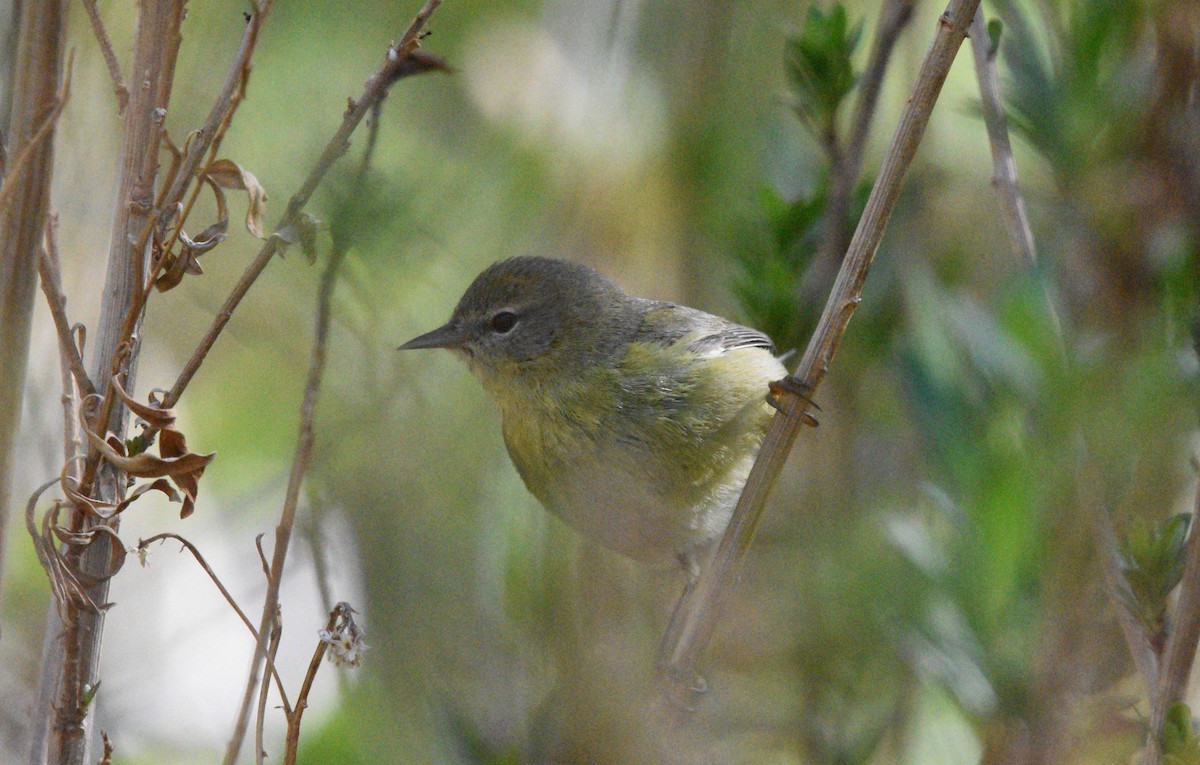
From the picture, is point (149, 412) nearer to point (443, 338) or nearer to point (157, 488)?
point (157, 488)

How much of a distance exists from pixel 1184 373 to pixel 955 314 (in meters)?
0.43

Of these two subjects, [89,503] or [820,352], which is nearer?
[89,503]

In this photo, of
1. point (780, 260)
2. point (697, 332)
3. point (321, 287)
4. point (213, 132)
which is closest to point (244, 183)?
point (213, 132)

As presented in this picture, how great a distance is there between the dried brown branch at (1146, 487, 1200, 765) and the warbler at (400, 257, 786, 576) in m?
1.39

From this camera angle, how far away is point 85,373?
158 centimetres

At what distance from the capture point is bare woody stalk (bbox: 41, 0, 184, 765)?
1.54 m

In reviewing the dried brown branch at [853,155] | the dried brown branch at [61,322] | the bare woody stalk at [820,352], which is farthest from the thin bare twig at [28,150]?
the dried brown branch at [853,155]

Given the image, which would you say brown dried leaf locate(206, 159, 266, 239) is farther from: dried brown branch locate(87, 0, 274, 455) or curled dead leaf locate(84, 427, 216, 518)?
curled dead leaf locate(84, 427, 216, 518)

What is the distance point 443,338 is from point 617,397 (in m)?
0.52

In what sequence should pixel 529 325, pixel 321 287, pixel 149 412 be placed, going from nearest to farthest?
1. pixel 149 412
2. pixel 321 287
3. pixel 529 325

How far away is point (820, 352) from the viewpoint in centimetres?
213

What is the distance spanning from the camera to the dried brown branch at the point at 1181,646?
58.9 inches

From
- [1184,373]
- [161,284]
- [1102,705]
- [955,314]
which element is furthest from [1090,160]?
[161,284]

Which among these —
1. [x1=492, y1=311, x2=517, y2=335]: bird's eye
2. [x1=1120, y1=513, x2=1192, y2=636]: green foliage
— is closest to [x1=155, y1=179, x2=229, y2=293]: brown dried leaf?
[x1=1120, y1=513, x2=1192, y2=636]: green foliage
